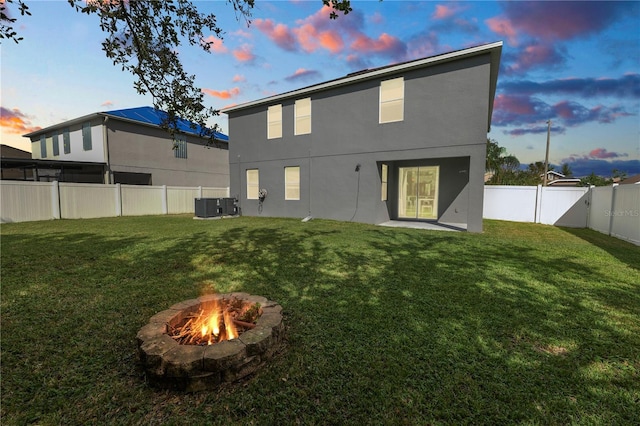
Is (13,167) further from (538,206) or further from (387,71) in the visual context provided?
(538,206)

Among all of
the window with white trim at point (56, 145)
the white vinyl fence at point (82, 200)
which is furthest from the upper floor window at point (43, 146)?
the white vinyl fence at point (82, 200)

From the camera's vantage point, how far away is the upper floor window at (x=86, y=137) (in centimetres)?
1755

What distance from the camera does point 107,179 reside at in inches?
674

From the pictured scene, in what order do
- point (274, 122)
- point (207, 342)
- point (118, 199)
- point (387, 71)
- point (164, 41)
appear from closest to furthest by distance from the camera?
point (207, 342), point (164, 41), point (387, 71), point (274, 122), point (118, 199)

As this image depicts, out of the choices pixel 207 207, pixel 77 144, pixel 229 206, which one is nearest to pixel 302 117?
pixel 229 206

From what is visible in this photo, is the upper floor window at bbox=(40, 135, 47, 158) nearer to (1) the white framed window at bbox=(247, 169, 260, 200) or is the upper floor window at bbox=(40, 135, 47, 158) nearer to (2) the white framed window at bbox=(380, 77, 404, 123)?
(1) the white framed window at bbox=(247, 169, 260, 200)

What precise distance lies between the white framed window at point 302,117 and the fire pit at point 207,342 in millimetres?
10983

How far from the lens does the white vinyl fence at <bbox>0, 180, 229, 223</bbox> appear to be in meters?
10.7

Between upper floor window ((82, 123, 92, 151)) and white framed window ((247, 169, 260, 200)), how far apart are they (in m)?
12.2

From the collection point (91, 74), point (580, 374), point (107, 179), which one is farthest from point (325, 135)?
point (107, 179)

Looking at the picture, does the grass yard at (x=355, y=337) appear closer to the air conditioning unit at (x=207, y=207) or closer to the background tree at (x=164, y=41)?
the background tree at (x=164, y=41)

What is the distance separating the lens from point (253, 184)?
1455cm

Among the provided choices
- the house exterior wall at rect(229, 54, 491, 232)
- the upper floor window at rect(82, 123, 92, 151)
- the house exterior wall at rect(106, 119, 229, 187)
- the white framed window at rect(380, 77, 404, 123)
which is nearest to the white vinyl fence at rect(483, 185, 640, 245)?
the house exterior wall at rect(229, 54, 491, 232)

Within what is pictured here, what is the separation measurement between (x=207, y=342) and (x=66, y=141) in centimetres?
2514
